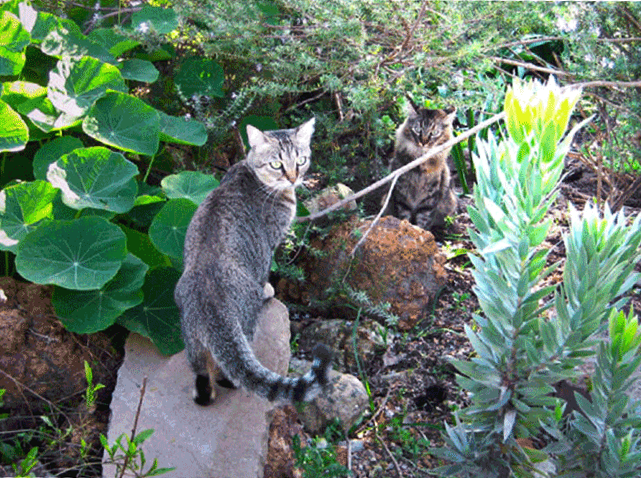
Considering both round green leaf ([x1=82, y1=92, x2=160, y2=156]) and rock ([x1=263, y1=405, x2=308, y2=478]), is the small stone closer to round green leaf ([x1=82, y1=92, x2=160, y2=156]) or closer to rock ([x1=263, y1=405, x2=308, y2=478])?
rock ([x1=263, y1=405, x2=308, y2=478])

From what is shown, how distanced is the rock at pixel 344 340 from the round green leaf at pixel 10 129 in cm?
187

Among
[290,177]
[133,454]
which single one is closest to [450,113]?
[290,177]

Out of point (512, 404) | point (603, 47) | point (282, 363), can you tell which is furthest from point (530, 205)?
point (603, 47)

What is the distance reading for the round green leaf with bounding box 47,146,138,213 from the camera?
3049 millimetres

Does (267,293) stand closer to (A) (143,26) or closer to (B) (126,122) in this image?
(B) (126,122)

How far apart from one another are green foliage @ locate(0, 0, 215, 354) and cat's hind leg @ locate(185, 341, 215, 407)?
1.04 feet

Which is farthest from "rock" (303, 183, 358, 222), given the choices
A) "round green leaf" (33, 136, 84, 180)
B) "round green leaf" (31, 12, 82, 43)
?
"round green leaf" (31, 12, 82, 43)

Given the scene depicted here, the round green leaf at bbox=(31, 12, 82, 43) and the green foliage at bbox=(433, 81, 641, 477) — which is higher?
the green foliage at bbox=(433, 81, 641, 477)

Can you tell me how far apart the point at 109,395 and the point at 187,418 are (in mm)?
451

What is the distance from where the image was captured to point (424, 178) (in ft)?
16.0

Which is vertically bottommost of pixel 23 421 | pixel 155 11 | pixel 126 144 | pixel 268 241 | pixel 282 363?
pixel 23 421

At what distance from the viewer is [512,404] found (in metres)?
1.82

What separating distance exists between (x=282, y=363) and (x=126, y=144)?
1.44 m

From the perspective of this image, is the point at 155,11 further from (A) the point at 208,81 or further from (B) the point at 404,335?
(B) the point at 404,335
